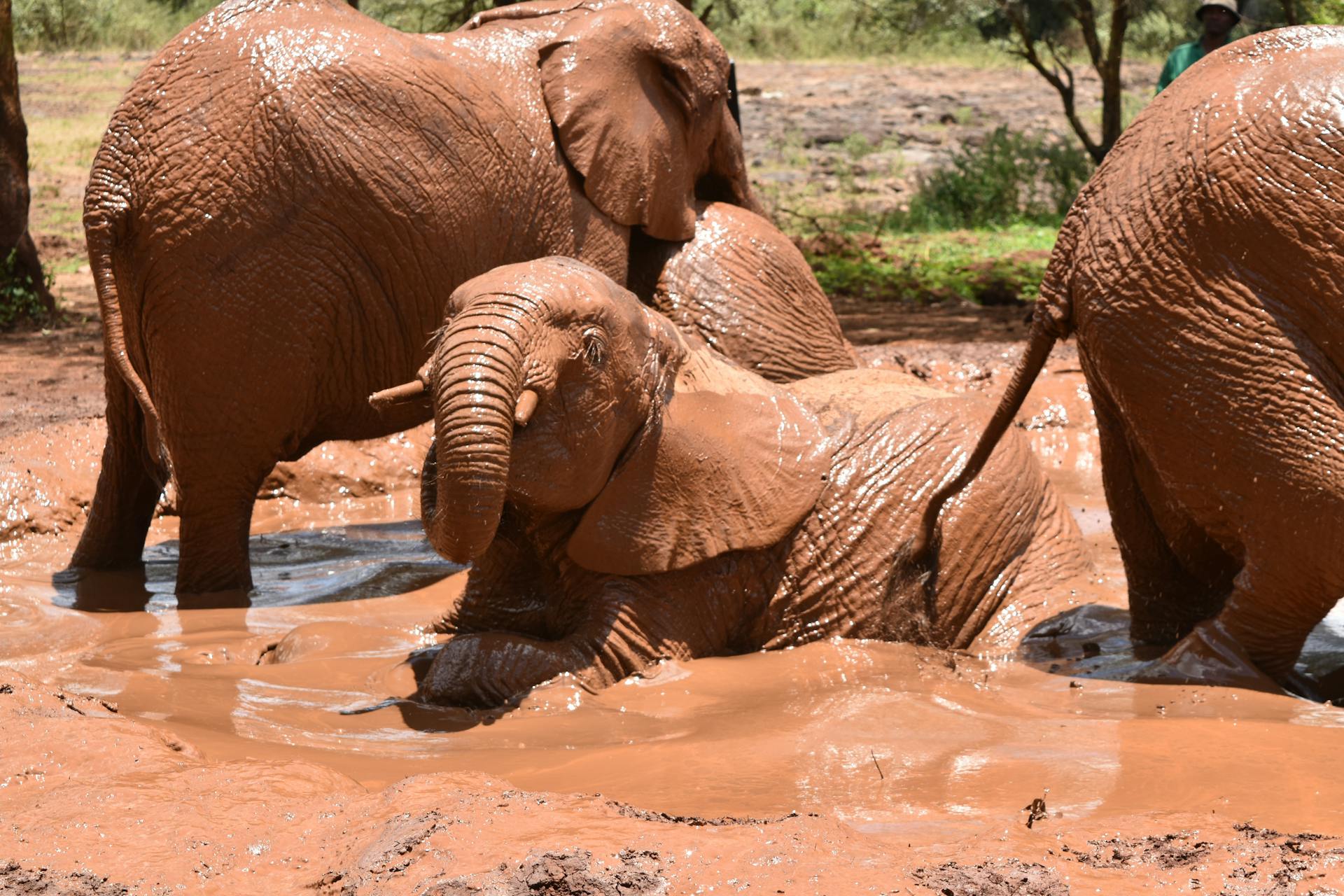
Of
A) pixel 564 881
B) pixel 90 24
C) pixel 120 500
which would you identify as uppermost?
pixel 564 881

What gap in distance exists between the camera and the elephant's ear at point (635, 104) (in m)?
6.17

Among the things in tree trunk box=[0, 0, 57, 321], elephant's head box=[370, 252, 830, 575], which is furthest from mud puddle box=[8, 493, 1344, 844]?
tree trunk box=[0, 0, 57, 321]

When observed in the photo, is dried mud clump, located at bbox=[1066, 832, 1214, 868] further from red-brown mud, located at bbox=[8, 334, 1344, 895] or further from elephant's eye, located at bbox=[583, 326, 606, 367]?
elephant's eye, located at bbox=[583, 326, 606, 367]

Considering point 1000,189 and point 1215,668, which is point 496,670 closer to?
point 1215,668

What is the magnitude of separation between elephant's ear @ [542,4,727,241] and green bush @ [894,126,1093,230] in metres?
10.9

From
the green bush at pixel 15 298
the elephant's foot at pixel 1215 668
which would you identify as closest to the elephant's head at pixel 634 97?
the elephant's foot at pixel 1215 668

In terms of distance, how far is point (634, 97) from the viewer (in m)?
6.27

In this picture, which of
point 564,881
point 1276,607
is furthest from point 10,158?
point 564,881

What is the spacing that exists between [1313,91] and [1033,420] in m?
4.91

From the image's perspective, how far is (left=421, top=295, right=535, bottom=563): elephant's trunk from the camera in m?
4.07

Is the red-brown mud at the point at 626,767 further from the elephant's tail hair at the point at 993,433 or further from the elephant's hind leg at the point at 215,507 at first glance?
the elephant's tail hair at the point at 993,433

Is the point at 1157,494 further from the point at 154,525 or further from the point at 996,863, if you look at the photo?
the point at 154,525

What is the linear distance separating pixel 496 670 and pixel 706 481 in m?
0.85

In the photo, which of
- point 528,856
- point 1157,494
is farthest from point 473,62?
point 528,856
